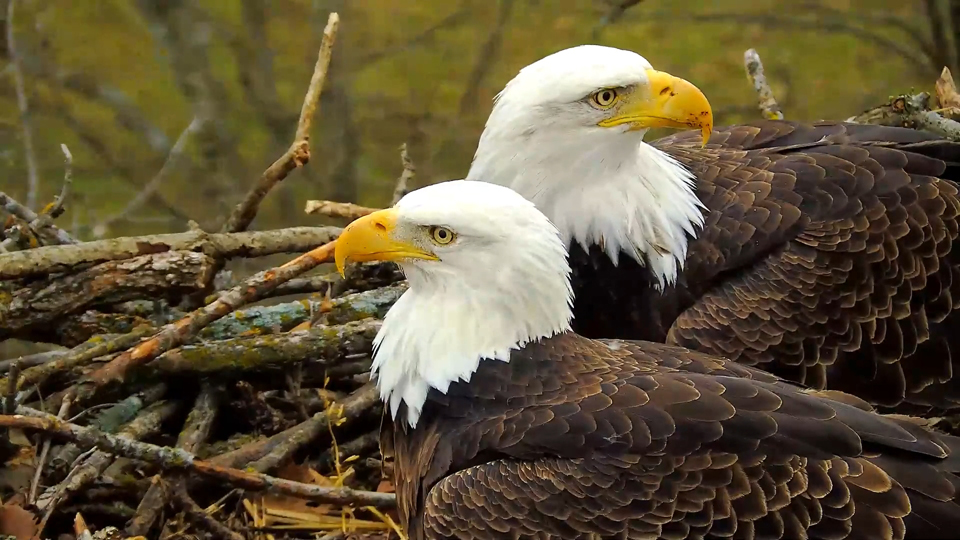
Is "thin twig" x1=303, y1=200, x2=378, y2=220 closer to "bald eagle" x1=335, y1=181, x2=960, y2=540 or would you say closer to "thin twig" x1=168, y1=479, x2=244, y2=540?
"bald eagle" x1=335, y1=181, x2=960, y2=540

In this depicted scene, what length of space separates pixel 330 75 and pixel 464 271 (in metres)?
2.95

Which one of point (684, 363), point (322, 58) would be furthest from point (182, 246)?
point (684, 363)

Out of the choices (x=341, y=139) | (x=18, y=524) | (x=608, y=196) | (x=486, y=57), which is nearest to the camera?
(x=18, y=524)

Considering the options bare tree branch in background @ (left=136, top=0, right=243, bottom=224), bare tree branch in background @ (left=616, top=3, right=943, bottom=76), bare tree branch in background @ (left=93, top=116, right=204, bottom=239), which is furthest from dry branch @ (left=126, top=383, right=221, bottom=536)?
bare tree branch in background @ (left=616, top=3, right=943, bottom=76)

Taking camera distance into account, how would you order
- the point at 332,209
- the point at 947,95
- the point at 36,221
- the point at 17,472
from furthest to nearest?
1. the point at 947,95
2. the point at 332,209
3. the point at 36,221
4. the point at 17,472

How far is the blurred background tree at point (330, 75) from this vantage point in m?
4.87

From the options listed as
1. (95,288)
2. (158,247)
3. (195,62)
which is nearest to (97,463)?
(95,288)

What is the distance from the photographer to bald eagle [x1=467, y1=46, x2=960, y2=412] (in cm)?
279

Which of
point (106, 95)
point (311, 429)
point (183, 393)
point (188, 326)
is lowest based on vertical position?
point (311, 429)

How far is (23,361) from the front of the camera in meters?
2.86

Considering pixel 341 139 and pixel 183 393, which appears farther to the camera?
pixel 341 139

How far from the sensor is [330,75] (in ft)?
16.6

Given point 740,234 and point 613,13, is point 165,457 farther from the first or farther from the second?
point 613,13

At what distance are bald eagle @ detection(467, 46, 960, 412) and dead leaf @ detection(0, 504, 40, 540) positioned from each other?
5.08 feet
